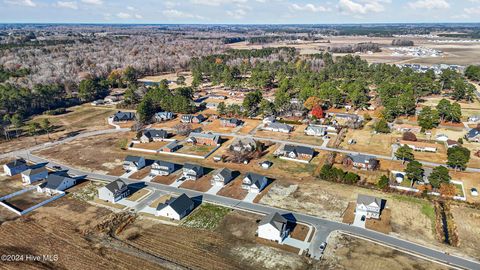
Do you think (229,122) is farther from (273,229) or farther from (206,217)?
(273,229)

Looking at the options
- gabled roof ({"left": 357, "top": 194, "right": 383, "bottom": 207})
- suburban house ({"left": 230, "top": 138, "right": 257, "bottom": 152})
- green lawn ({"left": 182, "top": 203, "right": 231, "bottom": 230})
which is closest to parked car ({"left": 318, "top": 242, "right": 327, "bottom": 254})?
gabled roof ({"left": 357, "top": 194, "right": 383, "bottom": 207})

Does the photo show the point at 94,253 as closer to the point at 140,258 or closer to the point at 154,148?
the point at 140,258

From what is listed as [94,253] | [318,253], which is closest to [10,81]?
[94,253]

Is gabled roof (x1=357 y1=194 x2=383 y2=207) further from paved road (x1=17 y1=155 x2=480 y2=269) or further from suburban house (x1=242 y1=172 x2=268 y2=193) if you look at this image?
suburban house (x1=242 y1=172 x2=268 y2=193)

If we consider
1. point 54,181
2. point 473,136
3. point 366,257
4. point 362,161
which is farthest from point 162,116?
point 473,136

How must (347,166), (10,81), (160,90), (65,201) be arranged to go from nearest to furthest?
(65,201)
(347,166)
(160,90)
(10,81)

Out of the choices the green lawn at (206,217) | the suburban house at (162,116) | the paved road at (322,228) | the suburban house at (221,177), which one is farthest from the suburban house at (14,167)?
the green lawn at (206,217)

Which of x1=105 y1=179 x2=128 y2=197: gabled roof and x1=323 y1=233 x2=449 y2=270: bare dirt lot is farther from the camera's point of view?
x1=105 y1=179 x2=128 y2=197: gabled roof
